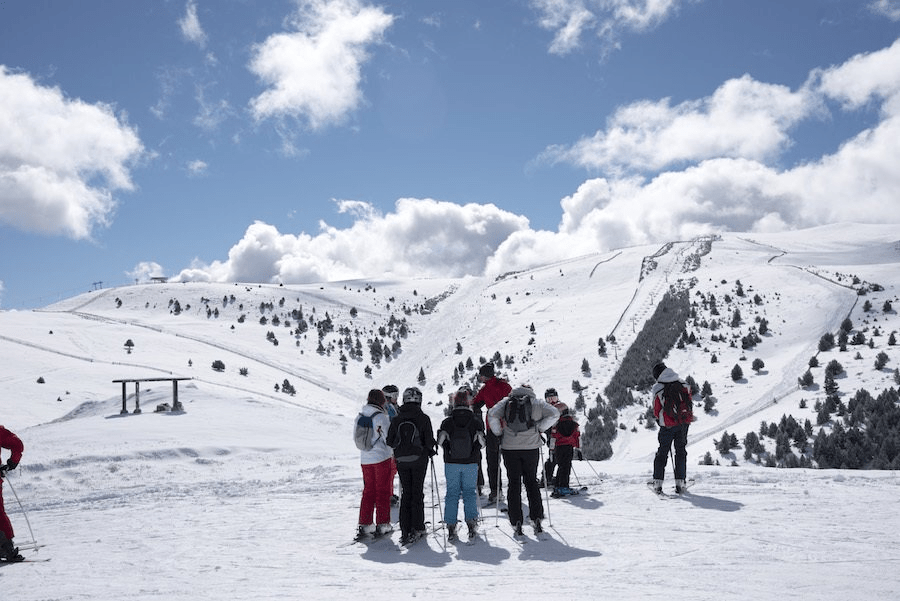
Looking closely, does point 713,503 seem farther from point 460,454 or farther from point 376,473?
point 376,473

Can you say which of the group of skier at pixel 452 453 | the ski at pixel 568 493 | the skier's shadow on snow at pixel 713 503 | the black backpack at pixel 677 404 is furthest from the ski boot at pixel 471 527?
the black backpack at pixel 677 404

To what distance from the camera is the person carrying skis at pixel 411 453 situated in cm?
799

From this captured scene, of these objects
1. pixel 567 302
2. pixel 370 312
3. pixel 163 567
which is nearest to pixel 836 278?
pixel 567 302

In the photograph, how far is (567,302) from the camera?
5266 centimetres

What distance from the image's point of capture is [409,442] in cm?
796

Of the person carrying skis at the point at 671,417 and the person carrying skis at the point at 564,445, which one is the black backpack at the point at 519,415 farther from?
the person carrying skis at the point at 671,417

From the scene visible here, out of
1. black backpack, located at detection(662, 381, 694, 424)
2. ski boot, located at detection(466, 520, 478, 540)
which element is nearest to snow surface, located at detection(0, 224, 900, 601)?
ski boot, located at detection(466, 520, 478, 540)

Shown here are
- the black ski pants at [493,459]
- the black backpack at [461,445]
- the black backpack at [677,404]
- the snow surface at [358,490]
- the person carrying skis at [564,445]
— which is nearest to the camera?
the snow surface at [358,490]

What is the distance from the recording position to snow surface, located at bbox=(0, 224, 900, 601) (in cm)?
657

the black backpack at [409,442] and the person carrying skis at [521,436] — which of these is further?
the black backpack at [409,442]

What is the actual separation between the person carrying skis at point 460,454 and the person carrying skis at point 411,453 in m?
0.26

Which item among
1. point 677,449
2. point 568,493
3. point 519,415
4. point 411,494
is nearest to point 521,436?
point 519,415

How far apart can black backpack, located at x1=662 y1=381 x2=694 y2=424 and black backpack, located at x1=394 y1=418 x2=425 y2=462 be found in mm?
Result: 4308

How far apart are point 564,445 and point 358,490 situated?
13.8 feet
